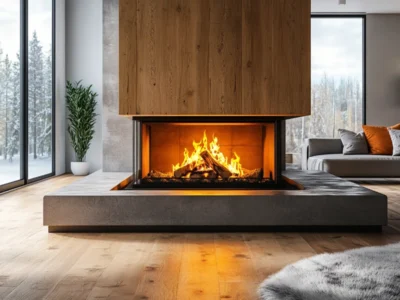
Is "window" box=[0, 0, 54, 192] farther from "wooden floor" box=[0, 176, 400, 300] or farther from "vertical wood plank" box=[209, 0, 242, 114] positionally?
"vertical wood plank" box=[209, 0, 242, 114]

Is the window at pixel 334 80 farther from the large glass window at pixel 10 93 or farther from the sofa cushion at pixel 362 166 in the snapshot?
the large glass window at pixel 10 93

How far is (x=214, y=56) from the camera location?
4.11 meters

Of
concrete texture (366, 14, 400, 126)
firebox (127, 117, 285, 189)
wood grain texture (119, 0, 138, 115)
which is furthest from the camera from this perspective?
concrete texture (366, 14, 400, 126)

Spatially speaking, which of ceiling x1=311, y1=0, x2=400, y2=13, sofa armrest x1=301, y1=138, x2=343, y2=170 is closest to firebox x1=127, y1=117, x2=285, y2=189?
sofa armrest x1=301, y1=138, x2=343, y2=170

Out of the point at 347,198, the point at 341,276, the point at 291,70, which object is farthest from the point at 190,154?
the point at 341,276

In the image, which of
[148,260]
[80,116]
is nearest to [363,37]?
[80,116]

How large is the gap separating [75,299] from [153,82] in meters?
2.16

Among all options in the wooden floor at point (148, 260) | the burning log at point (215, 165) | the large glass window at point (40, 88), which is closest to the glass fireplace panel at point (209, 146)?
the burning log at point (215, 165)

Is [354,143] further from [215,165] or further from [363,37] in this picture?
[215,165]

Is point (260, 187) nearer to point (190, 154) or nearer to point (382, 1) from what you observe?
point (190, 154)

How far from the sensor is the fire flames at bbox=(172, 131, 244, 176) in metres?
4.54

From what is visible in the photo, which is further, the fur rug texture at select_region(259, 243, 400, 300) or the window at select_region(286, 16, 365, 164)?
the window at select_region(286, 16, 365, 164)

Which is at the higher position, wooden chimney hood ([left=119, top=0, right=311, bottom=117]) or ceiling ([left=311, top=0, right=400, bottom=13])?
ceiling ([left=311, top=0, right=400, bottom=13])

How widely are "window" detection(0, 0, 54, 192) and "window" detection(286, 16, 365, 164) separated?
4.08 m
